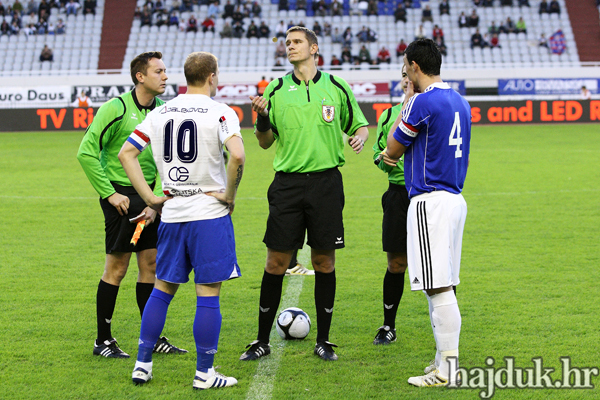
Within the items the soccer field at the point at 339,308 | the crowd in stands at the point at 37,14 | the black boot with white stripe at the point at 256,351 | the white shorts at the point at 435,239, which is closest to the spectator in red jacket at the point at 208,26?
the crowd in stands at the point at 37,14

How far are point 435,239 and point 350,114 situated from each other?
1.24 metres

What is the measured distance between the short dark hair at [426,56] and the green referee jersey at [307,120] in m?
0.81

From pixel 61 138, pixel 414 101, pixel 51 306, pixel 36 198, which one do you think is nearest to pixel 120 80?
pixel 61 138

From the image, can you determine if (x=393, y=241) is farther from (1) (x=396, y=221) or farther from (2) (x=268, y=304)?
(2) (x=268, y=304)

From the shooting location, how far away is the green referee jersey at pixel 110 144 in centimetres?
443

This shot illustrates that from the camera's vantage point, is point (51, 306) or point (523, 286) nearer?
point (51, 306)

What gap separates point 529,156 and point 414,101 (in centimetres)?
1405

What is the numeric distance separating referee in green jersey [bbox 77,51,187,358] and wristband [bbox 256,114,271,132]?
0.72 metres

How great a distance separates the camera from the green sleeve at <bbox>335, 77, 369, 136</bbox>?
466 cm

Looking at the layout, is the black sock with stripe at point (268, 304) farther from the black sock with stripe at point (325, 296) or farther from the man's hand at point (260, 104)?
the man's hand at point (260, 104)

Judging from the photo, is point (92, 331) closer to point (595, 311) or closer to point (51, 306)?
point (51, 306)

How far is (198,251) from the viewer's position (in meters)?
3.89

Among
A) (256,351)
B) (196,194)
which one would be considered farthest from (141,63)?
(256,351)

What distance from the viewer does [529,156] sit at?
55.6ft
